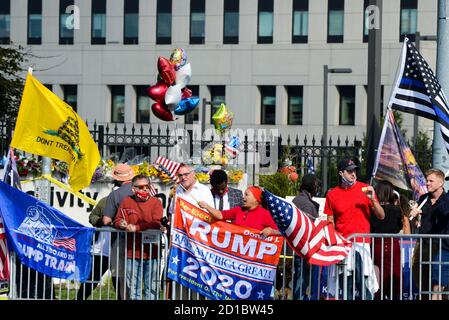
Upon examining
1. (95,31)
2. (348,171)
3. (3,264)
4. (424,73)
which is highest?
(95,31)

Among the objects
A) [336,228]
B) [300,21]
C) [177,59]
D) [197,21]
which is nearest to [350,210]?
[336,228]

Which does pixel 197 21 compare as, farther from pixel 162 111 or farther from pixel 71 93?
pixel 162 111

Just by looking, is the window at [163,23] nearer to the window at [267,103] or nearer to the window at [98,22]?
the window at [98,22]

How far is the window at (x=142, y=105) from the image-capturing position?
6344cm

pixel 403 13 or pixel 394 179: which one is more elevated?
pixel 403 13

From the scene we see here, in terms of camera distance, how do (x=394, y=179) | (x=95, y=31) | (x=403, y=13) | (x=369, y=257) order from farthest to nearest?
1. (x=95, y=31)
2. (x=403, y=13)
3. (x=394, y=179)
4. (x=369, y=257)

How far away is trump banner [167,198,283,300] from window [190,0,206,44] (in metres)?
51.2

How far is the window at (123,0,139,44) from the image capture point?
63.0 metres

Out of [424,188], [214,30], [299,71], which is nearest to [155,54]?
[214,30]

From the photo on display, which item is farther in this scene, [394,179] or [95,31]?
[95,31]

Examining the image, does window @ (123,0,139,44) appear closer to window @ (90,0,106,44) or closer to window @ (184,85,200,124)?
window @ (90,0,106,44)

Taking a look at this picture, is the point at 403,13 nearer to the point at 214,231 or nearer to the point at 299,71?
the point at 299,71

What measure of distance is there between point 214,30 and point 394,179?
49.3 m

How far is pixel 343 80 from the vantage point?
60.8m
